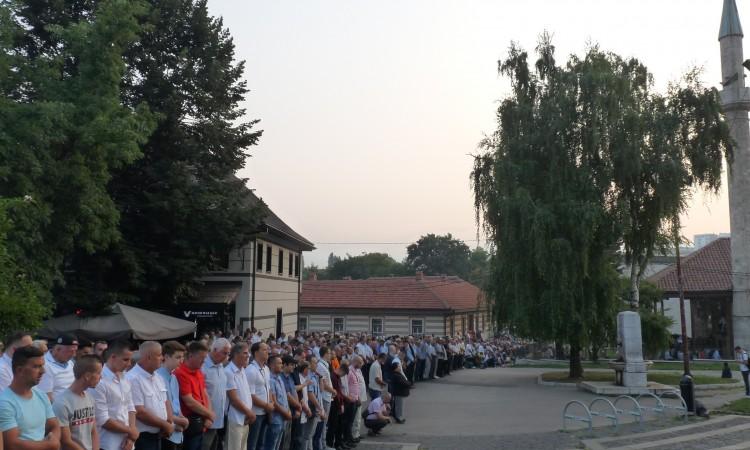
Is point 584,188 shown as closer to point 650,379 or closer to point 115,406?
point 650,379

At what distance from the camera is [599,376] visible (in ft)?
81.9

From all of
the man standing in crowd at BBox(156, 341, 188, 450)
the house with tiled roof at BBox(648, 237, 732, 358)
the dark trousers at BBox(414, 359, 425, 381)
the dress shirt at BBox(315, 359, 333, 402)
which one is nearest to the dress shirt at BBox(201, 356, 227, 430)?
the man standing in crowd at BBox(156, 341, 188, 450)

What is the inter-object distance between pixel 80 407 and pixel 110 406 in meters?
0.56

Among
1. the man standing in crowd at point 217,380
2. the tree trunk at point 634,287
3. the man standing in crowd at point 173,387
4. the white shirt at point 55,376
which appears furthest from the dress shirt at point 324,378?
the tree trunk at point 634,287

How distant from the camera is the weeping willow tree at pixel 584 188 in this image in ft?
74.5

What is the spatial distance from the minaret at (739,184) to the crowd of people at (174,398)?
36.5m

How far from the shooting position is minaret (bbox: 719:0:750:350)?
40.5 meters

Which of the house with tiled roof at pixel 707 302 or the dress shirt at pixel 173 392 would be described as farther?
the house with tiled roof at pixel 707 302

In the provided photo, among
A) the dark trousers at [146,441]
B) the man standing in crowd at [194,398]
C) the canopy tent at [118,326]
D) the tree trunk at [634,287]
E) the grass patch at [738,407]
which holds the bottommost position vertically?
the grass patch at [738,407]

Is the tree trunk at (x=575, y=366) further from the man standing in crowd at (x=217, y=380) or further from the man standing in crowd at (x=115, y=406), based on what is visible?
the man standing in crowd at (x=115, y=406)

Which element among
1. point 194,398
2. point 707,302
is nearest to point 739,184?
point 707,302

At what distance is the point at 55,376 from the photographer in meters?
6.76

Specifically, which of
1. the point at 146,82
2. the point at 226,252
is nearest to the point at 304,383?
the point at 226,252

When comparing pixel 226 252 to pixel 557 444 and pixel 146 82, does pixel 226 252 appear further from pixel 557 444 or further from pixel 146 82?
pixel 557 444
